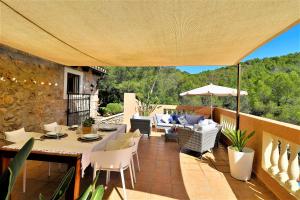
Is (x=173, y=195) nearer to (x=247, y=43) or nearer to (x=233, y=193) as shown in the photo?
(x=233, y=193)

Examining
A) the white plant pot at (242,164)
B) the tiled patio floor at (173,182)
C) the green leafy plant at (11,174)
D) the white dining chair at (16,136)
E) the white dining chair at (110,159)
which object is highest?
the green leafy plant at (11,174)

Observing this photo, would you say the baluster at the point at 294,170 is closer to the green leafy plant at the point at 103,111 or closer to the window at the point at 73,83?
the window at the point at 73,83

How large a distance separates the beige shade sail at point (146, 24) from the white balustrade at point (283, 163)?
1678 mm

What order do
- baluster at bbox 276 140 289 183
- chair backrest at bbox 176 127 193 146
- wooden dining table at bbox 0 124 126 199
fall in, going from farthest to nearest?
chair backrest at bbox 176 127 193 146 < baluster at bbox 276 140 289 183 < wooden dining table at bbox 0 124 126 199

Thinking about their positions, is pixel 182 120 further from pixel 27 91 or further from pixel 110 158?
pixel 27 91

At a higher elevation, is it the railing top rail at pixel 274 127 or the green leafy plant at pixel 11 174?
the green leafy plant at pixel 11 174

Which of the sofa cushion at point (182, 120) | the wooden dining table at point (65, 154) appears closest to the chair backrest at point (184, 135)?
the sofa cushion at point (182, 120)

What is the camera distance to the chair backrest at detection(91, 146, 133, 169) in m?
2.57

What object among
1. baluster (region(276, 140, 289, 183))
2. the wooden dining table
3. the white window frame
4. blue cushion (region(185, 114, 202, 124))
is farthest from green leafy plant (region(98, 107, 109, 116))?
baluster (region(276, 140, 289, 183))

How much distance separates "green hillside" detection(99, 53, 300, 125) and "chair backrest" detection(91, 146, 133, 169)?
651 inches

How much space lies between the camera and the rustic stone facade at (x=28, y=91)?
3922 mm

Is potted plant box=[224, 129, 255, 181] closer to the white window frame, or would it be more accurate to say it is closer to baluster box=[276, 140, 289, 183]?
baluster box=[276, 140, 289, 183]

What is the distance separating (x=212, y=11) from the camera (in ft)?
6.88

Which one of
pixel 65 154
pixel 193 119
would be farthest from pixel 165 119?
pixel 65 154
